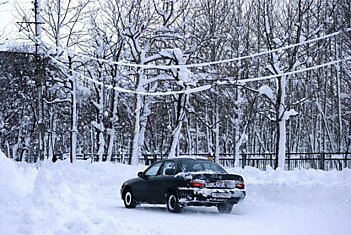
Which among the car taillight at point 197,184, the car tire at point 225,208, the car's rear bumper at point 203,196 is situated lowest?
the car tire at point 225,208

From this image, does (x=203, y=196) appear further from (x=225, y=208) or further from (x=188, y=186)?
(x=225, y=208)

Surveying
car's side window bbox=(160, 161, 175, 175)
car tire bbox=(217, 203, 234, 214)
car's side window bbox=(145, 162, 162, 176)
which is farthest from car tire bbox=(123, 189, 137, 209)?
car tire bbox=(217, 203, 234, 214)

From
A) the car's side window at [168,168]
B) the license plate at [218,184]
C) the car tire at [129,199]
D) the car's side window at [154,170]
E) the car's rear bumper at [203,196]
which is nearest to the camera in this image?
the car's rear bumper at [203,196]

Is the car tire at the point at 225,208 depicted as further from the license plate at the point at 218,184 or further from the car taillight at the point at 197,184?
the car taillight at the point at 197,184

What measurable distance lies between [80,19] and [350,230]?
30534mm

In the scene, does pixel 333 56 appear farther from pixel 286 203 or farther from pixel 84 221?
pixel 84 221

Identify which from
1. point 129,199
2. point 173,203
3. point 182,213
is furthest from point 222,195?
point 129,199

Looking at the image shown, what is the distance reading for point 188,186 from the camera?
1512cm

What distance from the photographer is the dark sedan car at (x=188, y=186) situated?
15.1m

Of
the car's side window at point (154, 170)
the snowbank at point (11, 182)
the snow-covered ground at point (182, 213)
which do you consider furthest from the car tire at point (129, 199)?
the snowbank at point (11, 182)

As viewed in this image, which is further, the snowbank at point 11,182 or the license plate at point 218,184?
the license plate at point 218,184

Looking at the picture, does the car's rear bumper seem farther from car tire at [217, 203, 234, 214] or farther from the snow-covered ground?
car tire at [217, 203, 234, 214]

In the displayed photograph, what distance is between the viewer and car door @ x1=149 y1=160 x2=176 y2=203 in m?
15.9

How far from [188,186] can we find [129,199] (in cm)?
287
